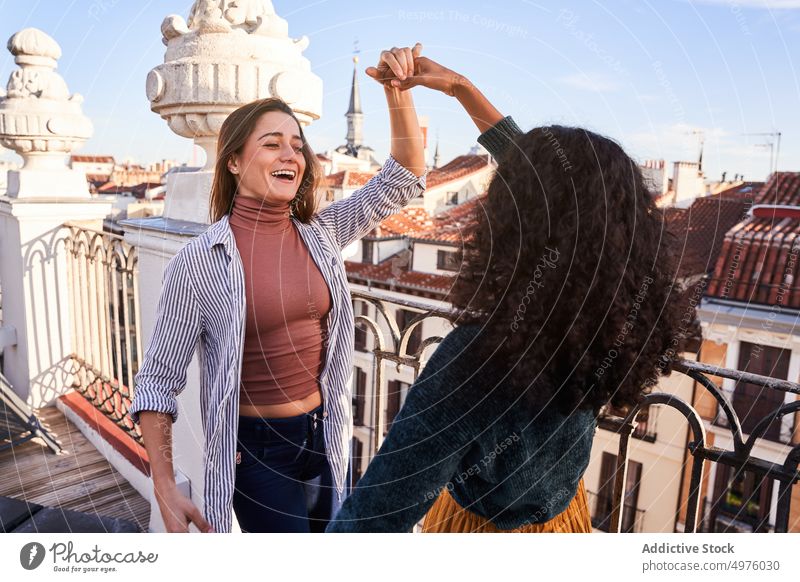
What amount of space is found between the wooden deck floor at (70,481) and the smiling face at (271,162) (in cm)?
118

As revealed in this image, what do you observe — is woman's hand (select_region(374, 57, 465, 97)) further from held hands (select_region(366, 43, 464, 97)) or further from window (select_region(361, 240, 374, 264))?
window (select_region(361, 240, 374, 264))

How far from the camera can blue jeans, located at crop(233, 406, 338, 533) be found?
0.93 metres

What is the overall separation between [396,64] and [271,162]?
272mm

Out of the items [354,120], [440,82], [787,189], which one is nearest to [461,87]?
[440,82]

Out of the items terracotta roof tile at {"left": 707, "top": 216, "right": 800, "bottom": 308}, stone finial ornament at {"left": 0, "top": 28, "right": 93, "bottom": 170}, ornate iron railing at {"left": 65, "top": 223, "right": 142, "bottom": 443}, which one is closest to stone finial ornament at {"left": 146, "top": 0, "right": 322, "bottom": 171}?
ornate iron railing at {"left": 65, "top": 223, "right": 142, "bottom": 443}

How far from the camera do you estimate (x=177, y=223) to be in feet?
4.32

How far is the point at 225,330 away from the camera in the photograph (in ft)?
2.86

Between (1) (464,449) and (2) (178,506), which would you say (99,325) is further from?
(1) (464,449)

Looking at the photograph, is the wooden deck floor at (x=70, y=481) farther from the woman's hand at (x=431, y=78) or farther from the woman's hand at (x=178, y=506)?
the woman's hand at (x=431, y=78)

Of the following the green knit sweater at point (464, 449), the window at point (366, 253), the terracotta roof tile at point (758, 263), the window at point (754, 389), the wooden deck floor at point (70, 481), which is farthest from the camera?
the window at point (366, 253)

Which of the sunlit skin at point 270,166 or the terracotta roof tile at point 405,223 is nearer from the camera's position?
the sunlit skin at point 270,166

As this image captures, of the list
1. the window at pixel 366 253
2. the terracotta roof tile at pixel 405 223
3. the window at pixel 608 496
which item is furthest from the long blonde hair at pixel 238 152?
the window at pixel 608 496

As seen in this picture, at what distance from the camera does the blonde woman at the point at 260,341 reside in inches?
33.6

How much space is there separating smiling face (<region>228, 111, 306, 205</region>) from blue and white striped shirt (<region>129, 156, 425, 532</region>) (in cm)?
7
